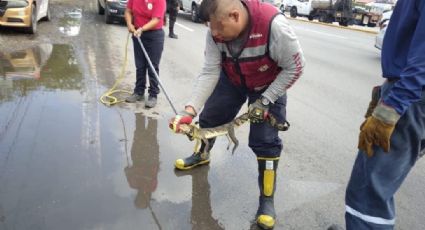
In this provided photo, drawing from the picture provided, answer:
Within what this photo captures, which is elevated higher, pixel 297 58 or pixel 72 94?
pixel 297 58

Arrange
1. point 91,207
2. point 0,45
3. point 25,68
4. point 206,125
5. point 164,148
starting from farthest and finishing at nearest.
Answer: point 0,45 → point 25,68 → point 164,148 → point 206,125 → point 91,207

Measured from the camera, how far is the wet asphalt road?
309cm

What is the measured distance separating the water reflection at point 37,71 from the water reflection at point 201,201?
2729 mm

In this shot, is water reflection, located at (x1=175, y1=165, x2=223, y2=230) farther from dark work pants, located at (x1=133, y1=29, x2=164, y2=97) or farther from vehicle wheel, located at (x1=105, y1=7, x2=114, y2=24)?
vehicle wheel, located at (x1=105, y1=7, x2=114, y2=24)

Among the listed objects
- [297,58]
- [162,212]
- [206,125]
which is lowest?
[162,212]

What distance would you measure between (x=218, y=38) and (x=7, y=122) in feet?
9.30

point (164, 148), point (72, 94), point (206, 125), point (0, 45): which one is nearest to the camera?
point (206, 125)

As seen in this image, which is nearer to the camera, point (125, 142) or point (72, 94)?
point (125, 142)

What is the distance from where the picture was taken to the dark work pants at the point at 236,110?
2.98 meters

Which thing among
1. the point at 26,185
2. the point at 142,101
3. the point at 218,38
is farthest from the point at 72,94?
the point at 218,38

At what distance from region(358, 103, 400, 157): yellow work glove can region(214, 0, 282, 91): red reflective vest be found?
0.83 metres

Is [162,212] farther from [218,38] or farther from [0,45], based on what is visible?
[0,45]

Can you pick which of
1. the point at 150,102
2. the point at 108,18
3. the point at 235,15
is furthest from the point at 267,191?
the point at 108,18

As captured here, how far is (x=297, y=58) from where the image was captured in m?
2.65
